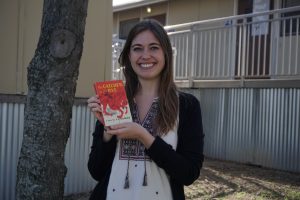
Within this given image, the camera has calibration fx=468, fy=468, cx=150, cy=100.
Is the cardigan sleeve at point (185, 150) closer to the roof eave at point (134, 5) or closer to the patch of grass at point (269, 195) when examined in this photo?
the patch of grass at point (269, 195)

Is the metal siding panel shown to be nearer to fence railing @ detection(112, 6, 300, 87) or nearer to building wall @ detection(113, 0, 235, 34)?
fence railing @ detection(112, 6, 300, 87)

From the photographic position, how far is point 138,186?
84.6 inches

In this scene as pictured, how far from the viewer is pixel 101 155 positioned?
221cm

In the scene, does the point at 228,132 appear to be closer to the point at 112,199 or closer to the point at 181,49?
the point at 181,49

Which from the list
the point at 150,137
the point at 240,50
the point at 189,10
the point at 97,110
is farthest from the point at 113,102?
the point at 189,10

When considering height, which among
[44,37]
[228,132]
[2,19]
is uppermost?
[2,19]

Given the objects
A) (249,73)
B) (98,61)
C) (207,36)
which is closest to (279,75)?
(249,73)

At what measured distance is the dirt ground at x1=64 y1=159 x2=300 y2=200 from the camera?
20.5 feet

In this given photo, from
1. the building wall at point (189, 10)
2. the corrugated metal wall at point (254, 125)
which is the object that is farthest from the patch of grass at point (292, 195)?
the building wall at point (189, 10)

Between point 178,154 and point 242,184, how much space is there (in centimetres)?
502

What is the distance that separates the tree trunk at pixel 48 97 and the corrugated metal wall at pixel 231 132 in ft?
7.65

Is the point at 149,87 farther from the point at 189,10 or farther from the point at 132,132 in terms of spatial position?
the point at 189,10

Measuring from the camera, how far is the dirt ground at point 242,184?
624 centimetres

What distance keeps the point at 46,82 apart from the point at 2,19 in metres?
2.65
